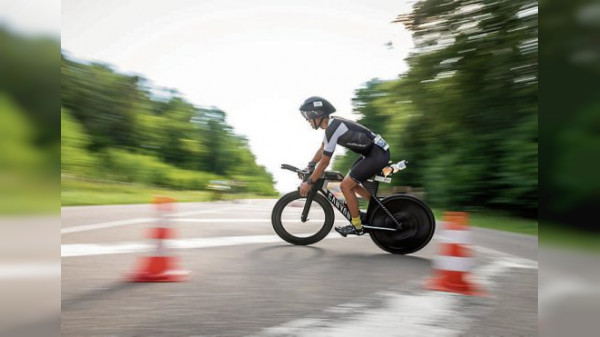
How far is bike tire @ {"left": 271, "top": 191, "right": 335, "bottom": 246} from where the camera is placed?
7031 millimetres

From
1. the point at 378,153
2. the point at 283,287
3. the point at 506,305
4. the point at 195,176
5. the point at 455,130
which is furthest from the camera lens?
the point at 195,176

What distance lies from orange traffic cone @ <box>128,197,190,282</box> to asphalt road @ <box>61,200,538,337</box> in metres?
0.10

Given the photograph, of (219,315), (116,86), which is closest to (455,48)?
(219,315)

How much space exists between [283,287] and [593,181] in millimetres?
3482

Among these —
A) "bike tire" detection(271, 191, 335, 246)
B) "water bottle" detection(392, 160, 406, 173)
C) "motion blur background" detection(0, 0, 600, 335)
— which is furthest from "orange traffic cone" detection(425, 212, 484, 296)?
"bike tire" detection(271, 191, 335, 246)

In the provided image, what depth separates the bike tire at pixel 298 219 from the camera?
23.1 ft

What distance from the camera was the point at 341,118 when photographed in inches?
269

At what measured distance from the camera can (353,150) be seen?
6.77m

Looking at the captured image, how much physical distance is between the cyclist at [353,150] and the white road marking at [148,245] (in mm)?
1480

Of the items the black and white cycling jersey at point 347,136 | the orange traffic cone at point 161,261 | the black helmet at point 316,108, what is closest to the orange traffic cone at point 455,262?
the black and white cycling jersey at point 347,136

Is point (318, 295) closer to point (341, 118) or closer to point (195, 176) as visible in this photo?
point (341, 118)

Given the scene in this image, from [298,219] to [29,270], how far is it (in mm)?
5568

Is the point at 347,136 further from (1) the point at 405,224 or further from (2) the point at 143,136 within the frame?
(2) the point at 143,136

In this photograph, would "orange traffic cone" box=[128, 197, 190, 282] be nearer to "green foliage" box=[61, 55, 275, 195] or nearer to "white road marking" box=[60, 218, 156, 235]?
"white road marking" box=[60, 218, 156, 235]
